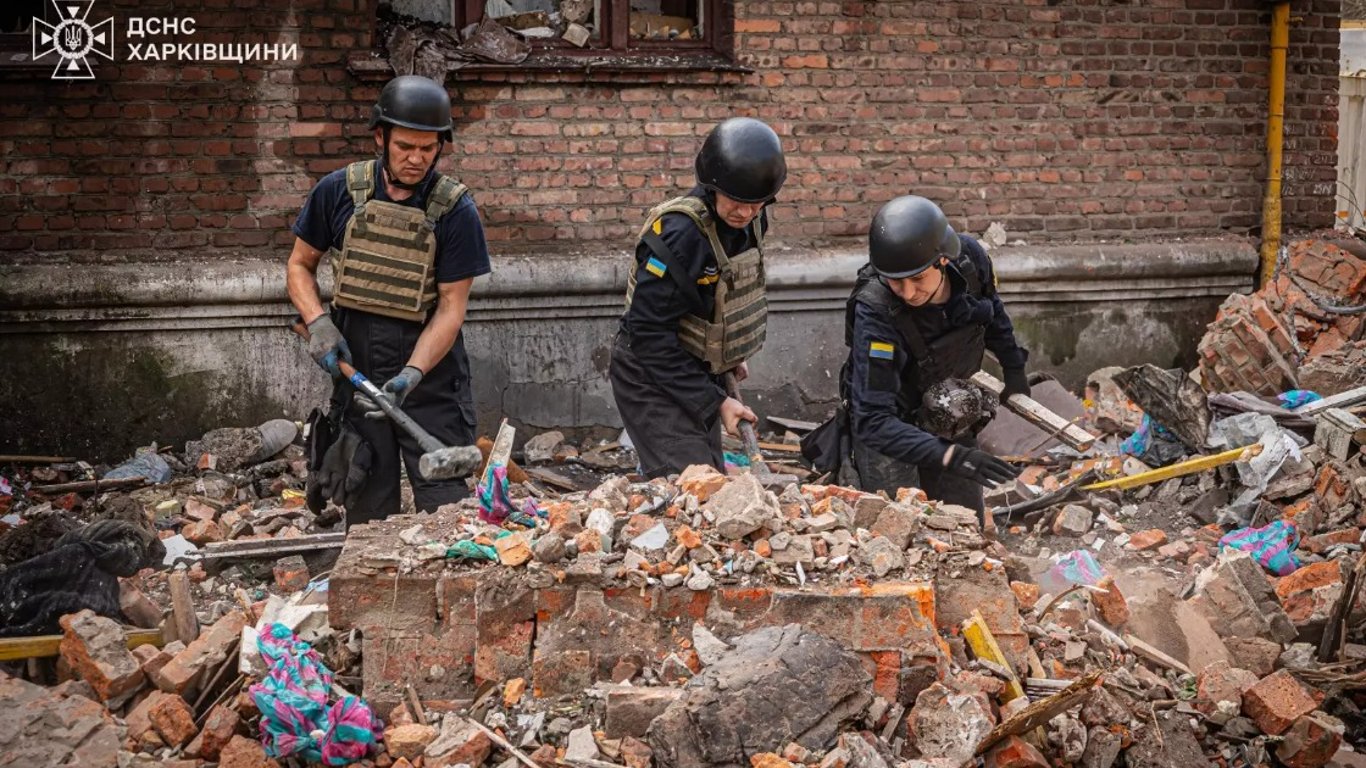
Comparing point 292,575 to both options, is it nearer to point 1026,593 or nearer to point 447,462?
point 447,462

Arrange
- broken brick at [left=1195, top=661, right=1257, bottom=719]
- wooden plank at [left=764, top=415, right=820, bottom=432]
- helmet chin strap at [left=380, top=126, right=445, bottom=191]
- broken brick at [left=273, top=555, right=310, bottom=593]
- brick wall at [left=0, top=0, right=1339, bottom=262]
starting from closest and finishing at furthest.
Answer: broken brick at [left=1195, top=661, right=1257, bottom=719] → helmet chin strap at [left=380, top=126, right=445, bottom=191] → broken brick at [left=273, top=555, right=310, bottom=593] → brick wall at [left=0, top=0, right=1339, bottom=262] → wooden plank at [left=764, top=415, right=820, bottom=432]

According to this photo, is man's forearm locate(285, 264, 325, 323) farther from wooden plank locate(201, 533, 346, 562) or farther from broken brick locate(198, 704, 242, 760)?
broken brick locate(198, 704, 242, 760)

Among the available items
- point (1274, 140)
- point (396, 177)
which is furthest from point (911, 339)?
point (1274, 140)

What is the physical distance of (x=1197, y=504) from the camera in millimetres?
6645

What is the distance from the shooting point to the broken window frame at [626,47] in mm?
7383

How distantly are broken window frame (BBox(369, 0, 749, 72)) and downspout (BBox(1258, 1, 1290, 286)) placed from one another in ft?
11.1

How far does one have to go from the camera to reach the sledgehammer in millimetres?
→ 4723

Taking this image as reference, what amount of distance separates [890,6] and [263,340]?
159 inches

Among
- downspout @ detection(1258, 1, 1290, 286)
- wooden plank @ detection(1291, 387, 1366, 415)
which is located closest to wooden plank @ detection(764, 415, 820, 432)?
wooden plank @ detection(1291, 387, 1366, 415)

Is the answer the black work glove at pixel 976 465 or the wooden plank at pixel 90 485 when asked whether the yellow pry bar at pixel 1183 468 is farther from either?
the wooden plank at pixel 90 485

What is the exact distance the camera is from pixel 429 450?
4.80 m

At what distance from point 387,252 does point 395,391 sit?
0.53m

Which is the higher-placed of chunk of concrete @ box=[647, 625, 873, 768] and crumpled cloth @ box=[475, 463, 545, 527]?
crumpled cloth @ box=[475, 463, 545, 527]

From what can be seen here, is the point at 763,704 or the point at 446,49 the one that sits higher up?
the point at 446,49
